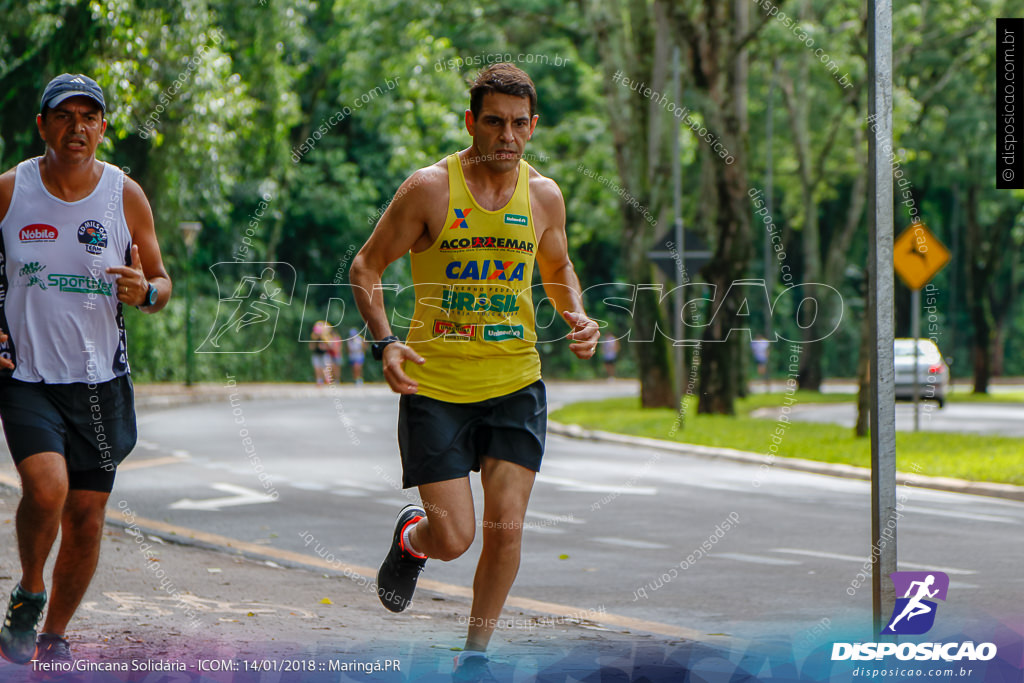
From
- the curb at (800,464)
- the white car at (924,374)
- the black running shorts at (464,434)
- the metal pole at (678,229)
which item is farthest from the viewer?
the white car at (924,374)

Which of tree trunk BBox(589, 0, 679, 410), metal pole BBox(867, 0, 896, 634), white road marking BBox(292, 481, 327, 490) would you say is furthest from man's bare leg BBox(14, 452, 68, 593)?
tree trunk BBox(589, 0, 679, 410)

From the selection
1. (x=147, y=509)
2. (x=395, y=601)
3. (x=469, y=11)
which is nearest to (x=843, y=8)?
(x=469, y=11)

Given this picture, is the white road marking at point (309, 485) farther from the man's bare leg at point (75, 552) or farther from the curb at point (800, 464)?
the man's bare leg at point (75, 552)

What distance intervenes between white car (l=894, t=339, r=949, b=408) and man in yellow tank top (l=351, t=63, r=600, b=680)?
81.5 feet

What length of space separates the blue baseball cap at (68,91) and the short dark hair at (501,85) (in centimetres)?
119

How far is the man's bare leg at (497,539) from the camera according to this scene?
4.81 m

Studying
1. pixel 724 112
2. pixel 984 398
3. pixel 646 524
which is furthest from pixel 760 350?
pixel 646 524

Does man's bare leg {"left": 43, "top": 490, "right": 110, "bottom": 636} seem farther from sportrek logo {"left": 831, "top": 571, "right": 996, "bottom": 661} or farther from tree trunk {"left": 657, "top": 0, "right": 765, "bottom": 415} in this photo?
tree trunk {"left": 657, "top": 0, "right": 765, "bottom": 415}

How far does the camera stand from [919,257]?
17.7 m

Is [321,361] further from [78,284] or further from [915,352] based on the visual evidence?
[78,284]

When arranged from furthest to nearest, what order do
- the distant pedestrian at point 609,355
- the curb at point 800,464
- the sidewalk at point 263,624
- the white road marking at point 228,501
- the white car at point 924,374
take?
the distant pedestrian at point 609,355 → the white car at point 924,374 → the curb at point 800,464 → the white road marking at point 228,501 → the sidewalk at point 263,624

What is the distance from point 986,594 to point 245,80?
1881 cm

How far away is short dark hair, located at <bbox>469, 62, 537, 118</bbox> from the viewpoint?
4.70 metres

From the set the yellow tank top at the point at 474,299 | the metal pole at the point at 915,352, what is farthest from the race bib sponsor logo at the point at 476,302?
the metal pole at the point at 915,352
